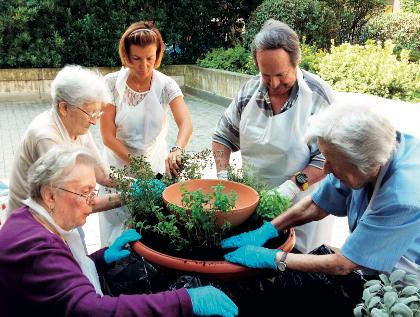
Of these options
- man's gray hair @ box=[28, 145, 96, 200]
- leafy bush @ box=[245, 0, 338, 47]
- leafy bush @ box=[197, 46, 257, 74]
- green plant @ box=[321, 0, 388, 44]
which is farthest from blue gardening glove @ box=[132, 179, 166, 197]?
green plant @ box=[321, 0, 388, 44]

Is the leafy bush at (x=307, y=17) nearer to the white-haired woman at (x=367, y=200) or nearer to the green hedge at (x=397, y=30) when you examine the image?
the green hedge at (x=397, y=30)

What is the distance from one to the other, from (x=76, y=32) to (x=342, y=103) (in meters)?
8.97

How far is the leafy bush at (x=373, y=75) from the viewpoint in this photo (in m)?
6.66

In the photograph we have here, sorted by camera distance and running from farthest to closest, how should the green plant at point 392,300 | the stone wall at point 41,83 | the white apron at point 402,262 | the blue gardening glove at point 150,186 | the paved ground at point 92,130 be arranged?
the stone wall at point 41,83, the paved ground at point 92,130, the blue gardening glove at point 150,186, the white apron at point 402,262, the green plant at point 392,300

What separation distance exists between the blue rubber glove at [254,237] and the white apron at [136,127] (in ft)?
4.03

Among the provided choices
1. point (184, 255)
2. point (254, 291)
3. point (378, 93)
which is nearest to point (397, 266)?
point (254, 291)

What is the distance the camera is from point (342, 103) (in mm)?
1726

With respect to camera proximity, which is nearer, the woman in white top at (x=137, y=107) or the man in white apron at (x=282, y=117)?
the man in white apron at (x=282, y=117)

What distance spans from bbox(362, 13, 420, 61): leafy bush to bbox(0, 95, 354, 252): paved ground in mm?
3841

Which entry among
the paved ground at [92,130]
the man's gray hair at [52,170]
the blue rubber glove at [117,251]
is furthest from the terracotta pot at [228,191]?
the paved ground at [92,130]

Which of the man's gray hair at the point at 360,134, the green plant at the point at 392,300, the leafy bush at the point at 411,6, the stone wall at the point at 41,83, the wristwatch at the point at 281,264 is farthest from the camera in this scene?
the leafy bush at the point at 411,6

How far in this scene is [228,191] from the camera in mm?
2246

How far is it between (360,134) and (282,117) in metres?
0.86

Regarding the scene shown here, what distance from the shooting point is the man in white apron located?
2.31m
